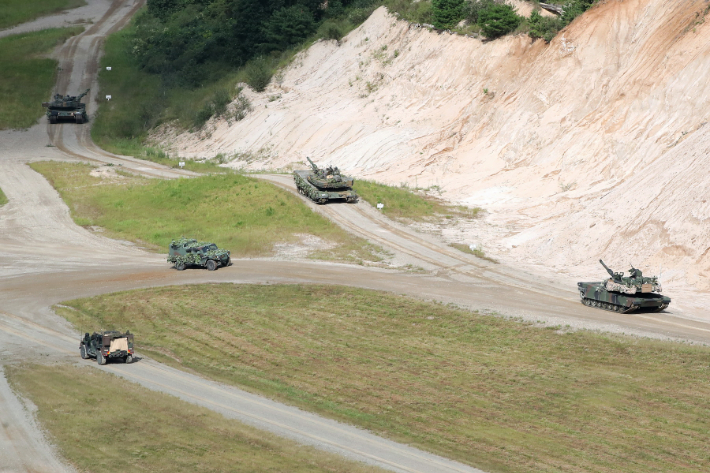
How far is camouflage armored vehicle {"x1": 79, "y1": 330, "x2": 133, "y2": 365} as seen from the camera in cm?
2939

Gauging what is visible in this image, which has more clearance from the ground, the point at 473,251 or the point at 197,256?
the point at 473,251

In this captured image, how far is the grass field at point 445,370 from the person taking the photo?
2280 centimetres

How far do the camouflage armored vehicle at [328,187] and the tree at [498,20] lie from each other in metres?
19.8

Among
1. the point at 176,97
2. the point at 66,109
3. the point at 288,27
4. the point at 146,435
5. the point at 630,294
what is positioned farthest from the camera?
the point at 176,97

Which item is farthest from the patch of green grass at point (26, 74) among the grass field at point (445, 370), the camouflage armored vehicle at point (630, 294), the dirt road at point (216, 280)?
the camouflage armored vehicle at point (630, 294)

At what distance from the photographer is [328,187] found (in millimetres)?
55531

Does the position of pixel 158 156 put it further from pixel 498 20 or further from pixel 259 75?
pixel 498 20

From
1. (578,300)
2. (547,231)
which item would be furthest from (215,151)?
(578,300)

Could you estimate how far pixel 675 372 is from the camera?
27.8m

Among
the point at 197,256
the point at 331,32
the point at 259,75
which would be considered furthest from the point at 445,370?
the point at 331,32

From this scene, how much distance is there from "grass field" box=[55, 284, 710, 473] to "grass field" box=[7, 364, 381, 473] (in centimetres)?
274

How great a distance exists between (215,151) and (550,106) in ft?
107

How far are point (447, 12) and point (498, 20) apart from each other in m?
6.63

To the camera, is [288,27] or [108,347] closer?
[108,347]
